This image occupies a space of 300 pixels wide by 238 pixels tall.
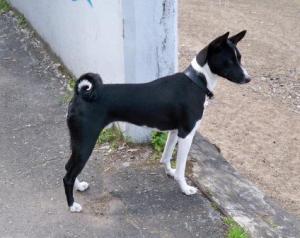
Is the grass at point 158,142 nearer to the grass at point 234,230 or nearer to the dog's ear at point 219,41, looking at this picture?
the grass at point 234,230

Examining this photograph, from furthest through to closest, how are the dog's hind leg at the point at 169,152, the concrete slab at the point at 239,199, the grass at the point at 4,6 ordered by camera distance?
the grass at the point at 4,6, the dog's hind leg at the point at 169,152, the concrete slab at the point at 239,199

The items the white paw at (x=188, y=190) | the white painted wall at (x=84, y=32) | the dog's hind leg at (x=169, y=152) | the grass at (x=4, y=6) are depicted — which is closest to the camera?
the white paw at (x=188, y=190)

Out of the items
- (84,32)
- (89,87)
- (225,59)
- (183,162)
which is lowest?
(183,162)

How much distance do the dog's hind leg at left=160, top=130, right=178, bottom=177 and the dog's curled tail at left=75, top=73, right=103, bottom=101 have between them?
80cm

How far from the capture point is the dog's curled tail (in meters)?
3.86

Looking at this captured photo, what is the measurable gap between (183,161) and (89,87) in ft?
3.01

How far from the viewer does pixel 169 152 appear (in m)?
4.45

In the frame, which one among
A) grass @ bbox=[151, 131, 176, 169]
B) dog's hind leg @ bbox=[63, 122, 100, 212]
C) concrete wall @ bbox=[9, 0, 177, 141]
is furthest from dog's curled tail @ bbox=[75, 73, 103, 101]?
grass @ bbox=[151, 131, 176, 169]

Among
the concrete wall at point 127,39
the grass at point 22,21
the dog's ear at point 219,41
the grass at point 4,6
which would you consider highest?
the dog's ear at point 219,41

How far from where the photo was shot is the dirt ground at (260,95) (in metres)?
6.03

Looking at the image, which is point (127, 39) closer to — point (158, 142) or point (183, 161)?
point (158, 142)

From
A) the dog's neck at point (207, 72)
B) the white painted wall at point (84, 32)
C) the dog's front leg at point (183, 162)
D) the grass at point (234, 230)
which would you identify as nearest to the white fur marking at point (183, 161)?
the dog's front leg at point (183, 162)

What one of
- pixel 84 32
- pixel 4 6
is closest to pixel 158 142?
pixel 84 32

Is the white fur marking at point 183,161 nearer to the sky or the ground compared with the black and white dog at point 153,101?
nearer to the ground
